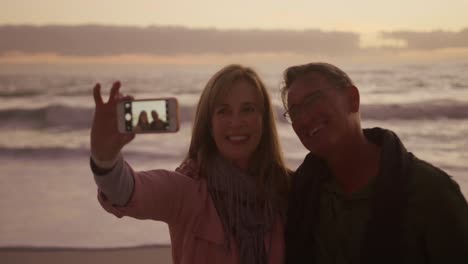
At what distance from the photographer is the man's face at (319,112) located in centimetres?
206

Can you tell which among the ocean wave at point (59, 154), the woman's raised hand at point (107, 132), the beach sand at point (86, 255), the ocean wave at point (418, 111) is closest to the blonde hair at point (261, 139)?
the woman's raised hand at point (107, 132)

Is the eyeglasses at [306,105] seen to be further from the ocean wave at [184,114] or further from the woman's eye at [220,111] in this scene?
the ocean wave at [184,114]

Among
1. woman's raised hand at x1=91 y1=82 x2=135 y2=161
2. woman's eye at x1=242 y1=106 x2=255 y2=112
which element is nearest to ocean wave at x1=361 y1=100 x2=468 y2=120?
woman's eye at x1=242 y1=106 x2=255 y2=112

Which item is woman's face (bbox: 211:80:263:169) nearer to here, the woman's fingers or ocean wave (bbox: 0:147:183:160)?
the woman's fingers

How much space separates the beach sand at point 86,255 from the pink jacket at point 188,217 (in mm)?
2182

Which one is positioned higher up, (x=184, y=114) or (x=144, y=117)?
(x=144, y=117)

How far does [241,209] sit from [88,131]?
812 cm

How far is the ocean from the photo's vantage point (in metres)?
5.10

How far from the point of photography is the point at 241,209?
2.14 m

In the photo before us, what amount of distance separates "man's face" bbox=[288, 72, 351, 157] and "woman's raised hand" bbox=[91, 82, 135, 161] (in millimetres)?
618

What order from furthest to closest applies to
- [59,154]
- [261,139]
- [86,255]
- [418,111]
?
[418,111], [59,154], [86,255], [261,139]

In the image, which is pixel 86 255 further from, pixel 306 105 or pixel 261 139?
pixel 306 105

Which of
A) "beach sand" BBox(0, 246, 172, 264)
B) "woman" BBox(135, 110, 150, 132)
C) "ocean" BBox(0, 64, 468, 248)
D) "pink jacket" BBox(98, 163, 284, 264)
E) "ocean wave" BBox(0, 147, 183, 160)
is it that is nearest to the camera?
"woman" BBox(135, 110, 150, 132)

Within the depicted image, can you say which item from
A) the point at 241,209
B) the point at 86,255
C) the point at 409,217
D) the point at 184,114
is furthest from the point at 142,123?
the point at 184,114
